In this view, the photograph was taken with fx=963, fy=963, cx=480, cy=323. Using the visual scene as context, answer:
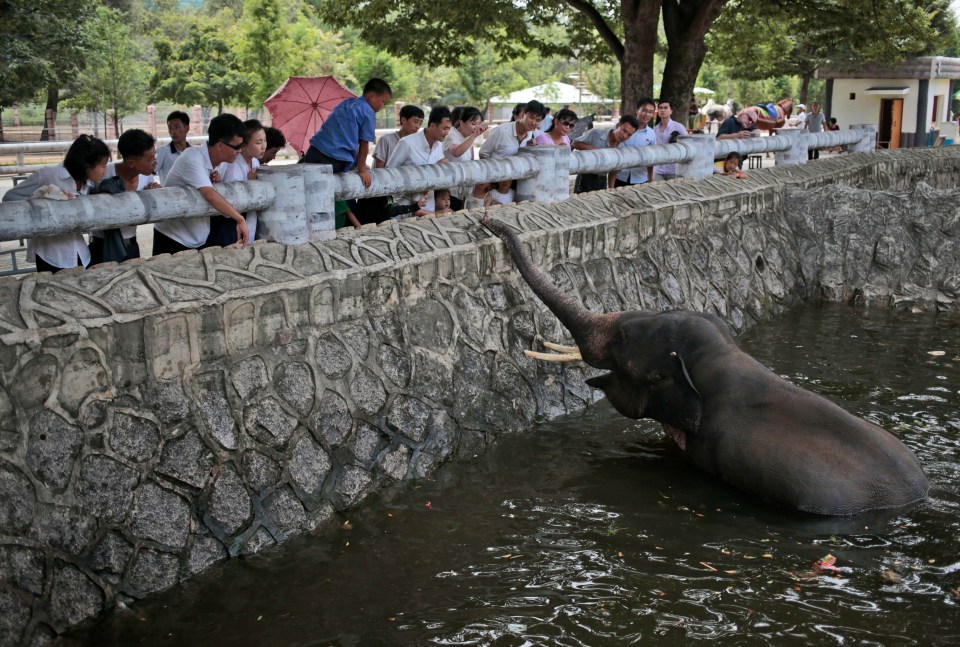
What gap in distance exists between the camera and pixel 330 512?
561cm

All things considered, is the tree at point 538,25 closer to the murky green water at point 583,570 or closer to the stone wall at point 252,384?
the stone wall at point 252,384

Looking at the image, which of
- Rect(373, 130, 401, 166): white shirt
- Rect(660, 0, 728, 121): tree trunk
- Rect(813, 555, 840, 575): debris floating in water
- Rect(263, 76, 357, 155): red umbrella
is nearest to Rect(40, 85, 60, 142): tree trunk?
Rect(263, 76, 357, 155): red umbrella

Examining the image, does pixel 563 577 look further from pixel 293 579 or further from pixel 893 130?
pixel 893 130

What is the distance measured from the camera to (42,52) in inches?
1045

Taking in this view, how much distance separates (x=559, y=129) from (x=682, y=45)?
633cm

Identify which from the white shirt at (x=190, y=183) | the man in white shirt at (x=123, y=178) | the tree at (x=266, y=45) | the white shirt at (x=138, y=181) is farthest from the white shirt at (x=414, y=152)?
the tree at (x=266, y=45)

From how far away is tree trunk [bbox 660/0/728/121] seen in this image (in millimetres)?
14820

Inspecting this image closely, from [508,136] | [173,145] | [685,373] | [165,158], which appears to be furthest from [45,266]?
[508,136]

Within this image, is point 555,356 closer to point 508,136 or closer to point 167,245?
point 167,245

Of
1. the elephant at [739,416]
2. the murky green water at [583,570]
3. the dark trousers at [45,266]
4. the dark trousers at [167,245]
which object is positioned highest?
the dark trousers at [167,245]

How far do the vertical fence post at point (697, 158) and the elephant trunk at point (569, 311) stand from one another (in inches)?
172

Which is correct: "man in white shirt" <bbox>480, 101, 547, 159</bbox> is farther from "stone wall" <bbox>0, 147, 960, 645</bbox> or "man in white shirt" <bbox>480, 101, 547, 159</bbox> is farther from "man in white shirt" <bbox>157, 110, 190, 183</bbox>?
"man in white shirt" <bbox>157, 110, 190, 183</bbox>

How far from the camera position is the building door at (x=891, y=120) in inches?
1126

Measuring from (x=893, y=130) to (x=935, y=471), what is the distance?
25228 millimetres
